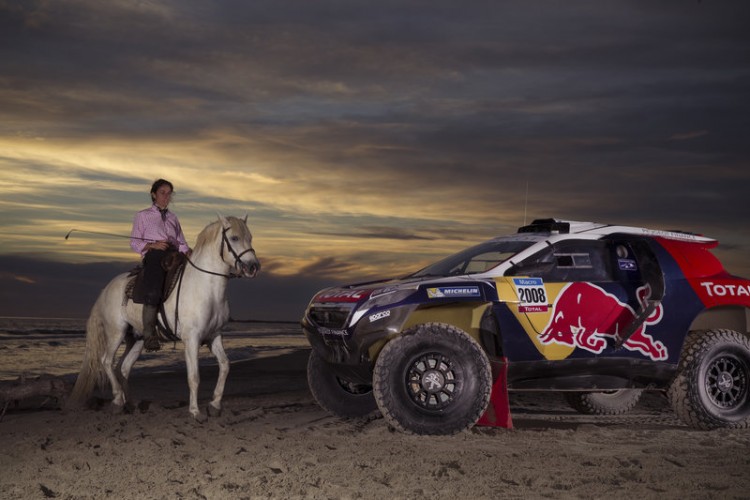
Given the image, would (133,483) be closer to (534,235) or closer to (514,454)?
(514,454)

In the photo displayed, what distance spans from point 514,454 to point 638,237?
3.22 meters

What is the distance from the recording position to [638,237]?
10000mm

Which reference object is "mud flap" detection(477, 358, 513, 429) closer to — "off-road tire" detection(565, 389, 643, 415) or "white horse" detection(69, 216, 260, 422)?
"off-road tire" detection(565, 389, 643, 415)

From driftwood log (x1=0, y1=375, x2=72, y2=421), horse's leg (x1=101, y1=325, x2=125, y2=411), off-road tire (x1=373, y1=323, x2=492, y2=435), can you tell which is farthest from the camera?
horse's leg (x1=101, y1=325, x2=125, y2=411)

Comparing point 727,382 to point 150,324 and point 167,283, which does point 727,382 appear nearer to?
point 167,283

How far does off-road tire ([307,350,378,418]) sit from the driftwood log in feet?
12.7

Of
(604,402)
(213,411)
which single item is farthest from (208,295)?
(604,402)

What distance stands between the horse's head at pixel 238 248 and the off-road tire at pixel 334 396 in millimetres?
1247

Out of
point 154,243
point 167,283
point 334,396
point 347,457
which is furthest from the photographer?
point 154,243

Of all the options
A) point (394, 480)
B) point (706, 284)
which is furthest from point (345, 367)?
point (706, 284)

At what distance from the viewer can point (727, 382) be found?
10156 mm

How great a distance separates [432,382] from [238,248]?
9.88 feet

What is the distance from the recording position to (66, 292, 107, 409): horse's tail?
11.8m

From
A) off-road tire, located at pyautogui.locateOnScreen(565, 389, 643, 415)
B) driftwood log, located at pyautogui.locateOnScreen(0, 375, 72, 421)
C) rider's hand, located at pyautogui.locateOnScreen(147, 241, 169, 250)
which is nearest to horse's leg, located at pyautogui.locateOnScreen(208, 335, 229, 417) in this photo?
rider's hand, located at pyautogui.locateOnScreen(147, 241, 169, 250)
